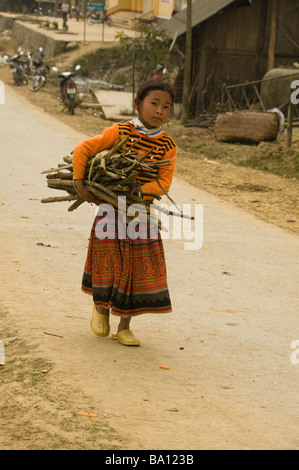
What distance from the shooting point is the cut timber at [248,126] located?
14836mm

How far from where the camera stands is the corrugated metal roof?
747 inches

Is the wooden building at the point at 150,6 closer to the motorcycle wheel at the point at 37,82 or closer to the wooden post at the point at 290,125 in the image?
the motorcycle wheel at the point at 37,82

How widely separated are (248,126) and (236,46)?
5.84 m

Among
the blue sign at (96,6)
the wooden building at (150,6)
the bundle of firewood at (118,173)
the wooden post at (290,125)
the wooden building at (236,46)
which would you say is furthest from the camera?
the blue sign at (96,6)

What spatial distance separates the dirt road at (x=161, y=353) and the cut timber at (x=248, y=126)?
6.79 metres

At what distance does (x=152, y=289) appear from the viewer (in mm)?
4371

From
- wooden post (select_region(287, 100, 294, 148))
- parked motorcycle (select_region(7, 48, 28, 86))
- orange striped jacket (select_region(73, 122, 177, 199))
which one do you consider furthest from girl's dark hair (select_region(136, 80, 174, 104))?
parked motorcycle (select_region(7, 48, 28, 86))

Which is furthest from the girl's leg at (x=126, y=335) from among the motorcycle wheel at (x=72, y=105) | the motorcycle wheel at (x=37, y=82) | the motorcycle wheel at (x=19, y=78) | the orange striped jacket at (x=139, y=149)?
the motorcycle wheel at (x=19, y=78)

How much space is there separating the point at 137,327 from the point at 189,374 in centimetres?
95

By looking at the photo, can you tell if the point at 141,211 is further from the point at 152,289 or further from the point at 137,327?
the point at 137,327

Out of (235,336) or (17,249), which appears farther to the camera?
(17,249)

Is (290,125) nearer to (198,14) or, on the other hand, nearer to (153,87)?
(198,14)

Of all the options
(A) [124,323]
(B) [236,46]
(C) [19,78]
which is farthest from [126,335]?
(C) [19,78]
